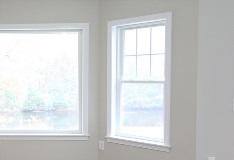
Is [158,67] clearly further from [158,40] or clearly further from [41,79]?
[41,79]

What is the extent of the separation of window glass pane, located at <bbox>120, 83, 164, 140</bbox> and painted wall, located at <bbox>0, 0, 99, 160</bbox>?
0.43 metres

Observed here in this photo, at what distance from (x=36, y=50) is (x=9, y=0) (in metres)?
0.75

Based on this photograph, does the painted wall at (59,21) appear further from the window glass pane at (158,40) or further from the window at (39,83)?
the window glass pane at (158,40)

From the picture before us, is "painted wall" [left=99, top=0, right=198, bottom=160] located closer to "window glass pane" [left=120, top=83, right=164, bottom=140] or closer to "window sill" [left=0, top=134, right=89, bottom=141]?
"window glass pane" [left=120, top=83, right=164, bottom=140]

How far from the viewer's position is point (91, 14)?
3.45 metres

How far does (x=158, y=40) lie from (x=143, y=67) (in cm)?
38

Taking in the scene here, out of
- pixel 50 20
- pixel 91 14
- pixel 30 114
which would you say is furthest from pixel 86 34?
pixel 30 114

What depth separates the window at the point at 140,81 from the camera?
2.96 m

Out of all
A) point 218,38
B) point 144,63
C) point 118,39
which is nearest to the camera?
point 218,38

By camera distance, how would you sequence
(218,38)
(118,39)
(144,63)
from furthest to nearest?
1. (118,39)
2. (144,63)
3. (218,38)

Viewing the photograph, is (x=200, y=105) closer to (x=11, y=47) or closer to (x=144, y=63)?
(x=144, y=63)

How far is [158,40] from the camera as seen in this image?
303 centimetres

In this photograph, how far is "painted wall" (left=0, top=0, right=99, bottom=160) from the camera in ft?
11.3

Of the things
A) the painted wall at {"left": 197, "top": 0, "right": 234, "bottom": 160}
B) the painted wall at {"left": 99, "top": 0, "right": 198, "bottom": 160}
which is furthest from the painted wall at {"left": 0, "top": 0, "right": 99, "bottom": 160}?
the painted wall at {"left": 197, "top": 0, "right": 234, "bottom": 160}
